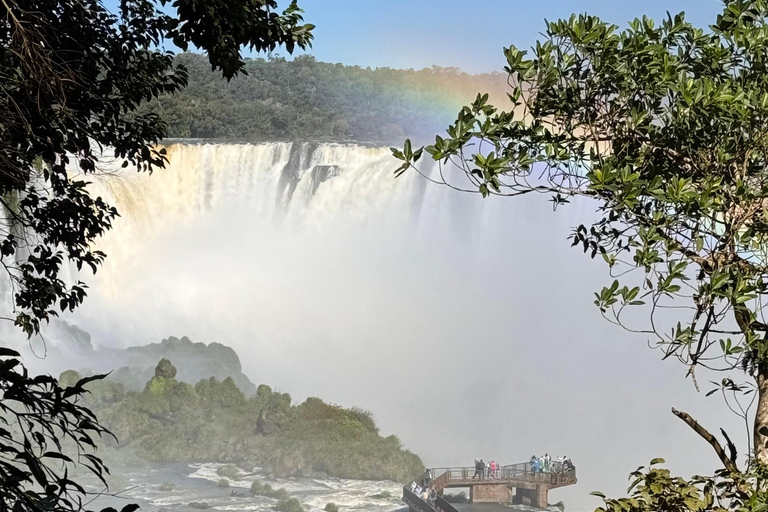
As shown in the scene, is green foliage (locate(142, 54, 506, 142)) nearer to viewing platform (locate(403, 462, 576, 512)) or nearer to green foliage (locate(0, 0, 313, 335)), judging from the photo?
viewing platform (locate(403, 462, 576, 512))

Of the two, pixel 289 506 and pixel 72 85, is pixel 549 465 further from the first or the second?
pixel 72 85

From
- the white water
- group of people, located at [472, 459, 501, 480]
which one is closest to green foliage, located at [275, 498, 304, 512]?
group of people, located at [472, 459, 501, 480]

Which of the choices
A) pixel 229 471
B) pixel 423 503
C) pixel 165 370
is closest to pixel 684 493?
pixel 423 503

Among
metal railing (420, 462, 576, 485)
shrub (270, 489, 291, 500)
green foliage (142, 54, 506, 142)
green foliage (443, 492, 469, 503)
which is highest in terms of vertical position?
green foliage (142, 54, 506, 142)

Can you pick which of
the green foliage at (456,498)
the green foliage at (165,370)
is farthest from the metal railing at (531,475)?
the green foliage at (165,370)

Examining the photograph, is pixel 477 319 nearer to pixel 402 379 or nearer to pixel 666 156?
pixel 402 379

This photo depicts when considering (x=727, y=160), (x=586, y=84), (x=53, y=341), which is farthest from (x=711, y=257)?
(x=53, y=341)
